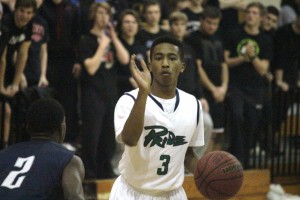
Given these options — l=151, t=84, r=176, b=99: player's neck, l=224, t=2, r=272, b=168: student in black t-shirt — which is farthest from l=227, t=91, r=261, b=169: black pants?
l=151, t=84, r=176, b=99: player's neck

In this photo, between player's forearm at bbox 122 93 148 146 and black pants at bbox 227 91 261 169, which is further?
black pants at bbox 227 91 261 169

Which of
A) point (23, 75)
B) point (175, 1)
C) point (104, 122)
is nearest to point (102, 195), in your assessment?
point (104, 122)

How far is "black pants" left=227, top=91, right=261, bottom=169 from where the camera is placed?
1023 cm

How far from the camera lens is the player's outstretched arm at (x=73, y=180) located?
4785 millimetres

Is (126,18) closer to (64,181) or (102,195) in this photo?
(102,195)

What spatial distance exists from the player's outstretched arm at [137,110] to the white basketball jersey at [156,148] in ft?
0.98

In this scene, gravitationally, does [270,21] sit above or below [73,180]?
above

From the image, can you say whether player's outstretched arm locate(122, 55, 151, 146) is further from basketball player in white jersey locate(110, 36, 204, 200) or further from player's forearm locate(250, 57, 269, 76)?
player's forearm locate(250, 57, 269, 76)

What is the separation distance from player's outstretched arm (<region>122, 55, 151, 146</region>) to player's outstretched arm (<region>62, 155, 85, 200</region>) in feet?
2.17

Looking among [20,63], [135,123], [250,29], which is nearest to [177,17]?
[250,29]

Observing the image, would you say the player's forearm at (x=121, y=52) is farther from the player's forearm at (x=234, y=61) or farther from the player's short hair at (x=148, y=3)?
the player's forearm at (x=234, y=61)

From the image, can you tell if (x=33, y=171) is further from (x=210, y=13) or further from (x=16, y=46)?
(x=210, y=13)

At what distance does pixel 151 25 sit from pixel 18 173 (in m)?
5.25

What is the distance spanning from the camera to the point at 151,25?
32.2ft
